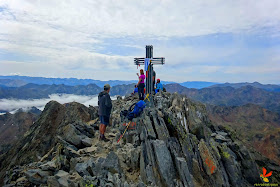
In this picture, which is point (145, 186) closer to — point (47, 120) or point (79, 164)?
point (79, 164)

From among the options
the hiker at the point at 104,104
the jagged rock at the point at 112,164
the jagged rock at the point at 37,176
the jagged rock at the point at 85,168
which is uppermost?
the hiker at the point at 104,104

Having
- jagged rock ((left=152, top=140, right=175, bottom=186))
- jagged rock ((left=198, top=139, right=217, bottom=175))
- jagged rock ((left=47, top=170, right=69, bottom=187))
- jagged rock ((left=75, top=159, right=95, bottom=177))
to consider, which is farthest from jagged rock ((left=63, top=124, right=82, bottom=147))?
jagged rock ((left=198, top=139, right=217, bottom=175))

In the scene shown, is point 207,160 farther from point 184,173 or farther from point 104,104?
point 104,104

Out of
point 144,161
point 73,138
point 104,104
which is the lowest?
point 144,161

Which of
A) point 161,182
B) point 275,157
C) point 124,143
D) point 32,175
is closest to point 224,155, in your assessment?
point 161,182

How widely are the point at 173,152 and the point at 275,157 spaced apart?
129402 mm

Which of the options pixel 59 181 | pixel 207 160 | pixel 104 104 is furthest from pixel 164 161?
pixel 104 104

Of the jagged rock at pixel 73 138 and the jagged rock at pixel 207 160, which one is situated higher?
the jagged rock at pixel 73 138

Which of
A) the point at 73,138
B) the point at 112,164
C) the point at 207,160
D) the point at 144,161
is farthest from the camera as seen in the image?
the point at 73,138

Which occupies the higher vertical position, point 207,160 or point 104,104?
point 104,104

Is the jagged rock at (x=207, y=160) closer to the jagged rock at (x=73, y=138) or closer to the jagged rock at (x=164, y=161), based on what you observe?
the jagged rock at (x=164, y=161)

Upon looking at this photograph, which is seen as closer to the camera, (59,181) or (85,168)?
(59,181)

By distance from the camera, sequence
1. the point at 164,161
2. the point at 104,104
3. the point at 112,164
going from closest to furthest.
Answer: the point at 112,164 < the point at 164,161 < the point at 104,104

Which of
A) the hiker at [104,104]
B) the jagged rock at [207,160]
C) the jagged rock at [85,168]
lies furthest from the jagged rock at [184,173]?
the hiker at [104,104]
